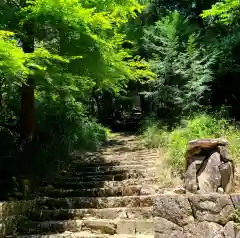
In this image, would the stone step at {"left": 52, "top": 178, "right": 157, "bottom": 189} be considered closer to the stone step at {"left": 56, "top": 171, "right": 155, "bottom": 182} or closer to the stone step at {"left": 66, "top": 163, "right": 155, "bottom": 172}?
the stone step at {"left": 56, "top": 171, "right": 155, "bottom": 182}

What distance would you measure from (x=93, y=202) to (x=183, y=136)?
297cm

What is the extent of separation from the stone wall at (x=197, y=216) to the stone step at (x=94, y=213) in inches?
59.1

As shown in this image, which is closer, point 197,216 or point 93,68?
point 197,216

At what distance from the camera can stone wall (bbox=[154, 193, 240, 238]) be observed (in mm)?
4852

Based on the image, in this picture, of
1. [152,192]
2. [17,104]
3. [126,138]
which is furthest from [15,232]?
[126,138]

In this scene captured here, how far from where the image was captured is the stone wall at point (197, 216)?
4.85 m

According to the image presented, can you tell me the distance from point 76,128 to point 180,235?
6.68m

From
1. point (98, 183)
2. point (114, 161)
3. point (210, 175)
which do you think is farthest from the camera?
point (114, 161)

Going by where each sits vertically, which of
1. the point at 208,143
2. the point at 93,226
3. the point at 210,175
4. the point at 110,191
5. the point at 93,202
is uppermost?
the point at 208,143

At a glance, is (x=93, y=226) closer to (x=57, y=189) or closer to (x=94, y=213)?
(x=94, y=213)

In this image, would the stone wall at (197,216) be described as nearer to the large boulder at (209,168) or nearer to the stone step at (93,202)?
the large boulder at (209,168)

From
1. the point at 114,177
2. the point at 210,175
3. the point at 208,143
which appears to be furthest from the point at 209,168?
the point at 114,177

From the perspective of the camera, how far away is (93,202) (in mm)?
7199

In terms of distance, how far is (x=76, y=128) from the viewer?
36.6 ft
